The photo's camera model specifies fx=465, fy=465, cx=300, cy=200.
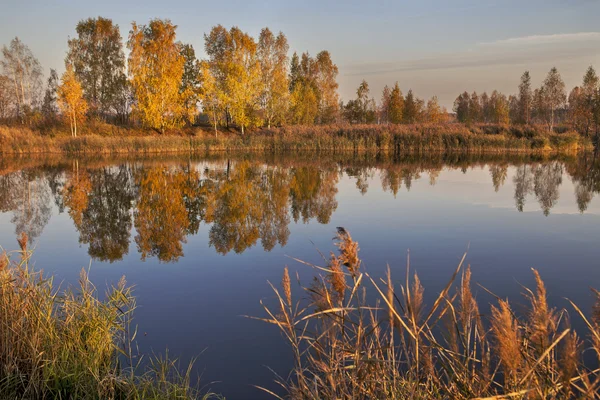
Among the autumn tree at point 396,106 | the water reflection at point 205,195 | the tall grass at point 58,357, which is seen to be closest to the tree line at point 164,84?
the autumn tree at point 396,106

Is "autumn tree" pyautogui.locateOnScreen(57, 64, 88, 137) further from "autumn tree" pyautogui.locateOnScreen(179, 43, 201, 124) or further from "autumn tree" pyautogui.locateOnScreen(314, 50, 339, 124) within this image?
"autumn tree" pyautogui.locateOnScreen(314, 50, 339, 124)

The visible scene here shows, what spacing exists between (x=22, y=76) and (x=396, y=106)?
40.3 m

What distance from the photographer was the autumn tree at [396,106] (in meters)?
56.1

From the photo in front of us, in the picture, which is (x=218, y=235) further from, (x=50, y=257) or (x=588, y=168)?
(x=588, y=168)

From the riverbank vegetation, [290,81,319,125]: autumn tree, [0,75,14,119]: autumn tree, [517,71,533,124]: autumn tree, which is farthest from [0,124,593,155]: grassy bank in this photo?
[517,71,533,124]: autumn tree

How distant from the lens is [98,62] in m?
A: 42.9

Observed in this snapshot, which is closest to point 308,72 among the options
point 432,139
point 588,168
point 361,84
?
point 361,84

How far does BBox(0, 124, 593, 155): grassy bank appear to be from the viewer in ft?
107

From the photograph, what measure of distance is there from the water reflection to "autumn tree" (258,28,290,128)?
22313mm

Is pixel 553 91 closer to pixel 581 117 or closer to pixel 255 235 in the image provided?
pixel 581 117

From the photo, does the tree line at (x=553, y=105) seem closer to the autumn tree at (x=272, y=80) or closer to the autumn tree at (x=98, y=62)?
the autumn tree at (x=272, y=80)

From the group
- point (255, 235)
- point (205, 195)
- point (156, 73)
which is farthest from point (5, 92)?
point (255, 235)

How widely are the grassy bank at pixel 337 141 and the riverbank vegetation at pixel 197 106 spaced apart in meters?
0.08

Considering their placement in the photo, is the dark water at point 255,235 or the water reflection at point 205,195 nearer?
the dark water at point 255,235
